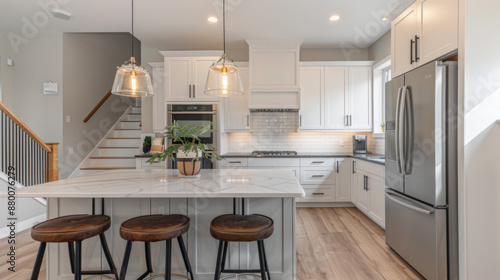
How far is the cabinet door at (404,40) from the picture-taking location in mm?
2275

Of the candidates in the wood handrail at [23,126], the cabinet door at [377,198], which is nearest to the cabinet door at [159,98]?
the wood handrail at [23,126]

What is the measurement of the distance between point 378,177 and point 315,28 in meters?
2.29

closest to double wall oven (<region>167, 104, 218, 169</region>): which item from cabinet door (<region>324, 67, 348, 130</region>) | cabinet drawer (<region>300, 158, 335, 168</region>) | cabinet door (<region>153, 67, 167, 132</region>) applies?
cabinet door (<region>153, 67, 167, 132</region>)

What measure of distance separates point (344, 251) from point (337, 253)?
0.31 feet

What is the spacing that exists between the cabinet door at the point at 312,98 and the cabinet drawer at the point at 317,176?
735mm

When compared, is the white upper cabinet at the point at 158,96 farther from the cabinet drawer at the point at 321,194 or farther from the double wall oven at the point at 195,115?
the cabinet drawer at the point at 321,194

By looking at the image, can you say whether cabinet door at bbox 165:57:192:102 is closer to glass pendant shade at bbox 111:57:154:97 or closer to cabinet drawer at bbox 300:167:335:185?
glass pendant shade at bbox 111:57:154:97

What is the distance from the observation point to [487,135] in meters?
1.76

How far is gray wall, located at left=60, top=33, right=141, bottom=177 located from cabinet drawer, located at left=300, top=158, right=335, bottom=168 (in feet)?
13.5

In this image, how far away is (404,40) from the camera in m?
2.42

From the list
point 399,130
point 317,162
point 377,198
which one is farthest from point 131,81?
point 377,198

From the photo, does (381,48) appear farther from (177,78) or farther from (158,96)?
(158,96)

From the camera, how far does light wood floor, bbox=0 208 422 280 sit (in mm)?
2172

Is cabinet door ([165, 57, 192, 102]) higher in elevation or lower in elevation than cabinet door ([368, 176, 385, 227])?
higher
